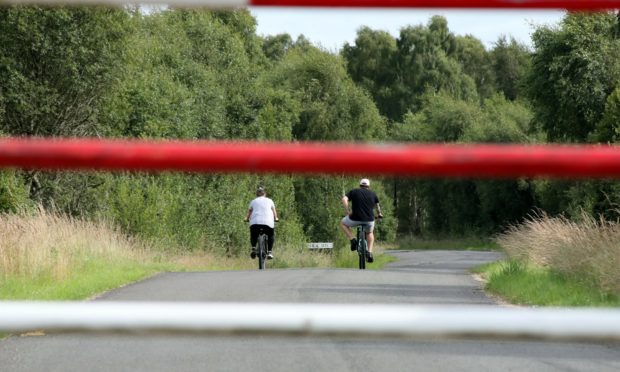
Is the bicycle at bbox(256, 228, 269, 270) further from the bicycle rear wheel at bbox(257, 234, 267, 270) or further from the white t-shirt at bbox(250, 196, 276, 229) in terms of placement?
the white t-shirt at bbox(250, 196, 276, 229)

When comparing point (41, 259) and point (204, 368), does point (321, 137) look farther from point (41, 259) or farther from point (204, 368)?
point (204, 368)

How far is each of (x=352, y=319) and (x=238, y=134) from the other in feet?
176

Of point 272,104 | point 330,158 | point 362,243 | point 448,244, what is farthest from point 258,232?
point 448,244

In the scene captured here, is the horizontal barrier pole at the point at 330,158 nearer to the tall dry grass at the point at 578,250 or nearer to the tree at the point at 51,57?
the tall dry grass at the point at 578,250

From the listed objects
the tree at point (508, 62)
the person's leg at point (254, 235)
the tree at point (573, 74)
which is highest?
the tree at point (508, 62)

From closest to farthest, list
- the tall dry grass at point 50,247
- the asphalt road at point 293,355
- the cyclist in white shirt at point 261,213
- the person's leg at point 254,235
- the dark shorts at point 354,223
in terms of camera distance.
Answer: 1. the asphalt road at point 293,355
2. the tall dry grass at point 50,247
3. the dark shorts at point 354,223
4. the cyclist in white shirt at point 261,213
5. the person's leg at point 254,235

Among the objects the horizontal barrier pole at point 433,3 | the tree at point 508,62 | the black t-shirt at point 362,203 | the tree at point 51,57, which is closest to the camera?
the horizontal barrier pole at point 433,3

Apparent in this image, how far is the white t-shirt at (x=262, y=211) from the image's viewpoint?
22641 millimetres

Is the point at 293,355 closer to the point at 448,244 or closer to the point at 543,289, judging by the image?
the point at 543,289

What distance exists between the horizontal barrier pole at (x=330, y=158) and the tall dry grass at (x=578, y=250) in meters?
12.3

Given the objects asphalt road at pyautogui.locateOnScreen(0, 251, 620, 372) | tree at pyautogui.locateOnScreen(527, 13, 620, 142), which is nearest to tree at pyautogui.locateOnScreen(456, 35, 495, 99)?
tree at pyautogui.locateOnScreen(527, 13, 620, 142)

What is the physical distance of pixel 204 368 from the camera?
8.61 m

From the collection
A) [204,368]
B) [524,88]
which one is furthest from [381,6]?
[524,88]

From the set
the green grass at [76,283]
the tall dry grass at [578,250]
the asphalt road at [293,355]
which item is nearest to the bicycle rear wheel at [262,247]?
the green grass at [76,283]
